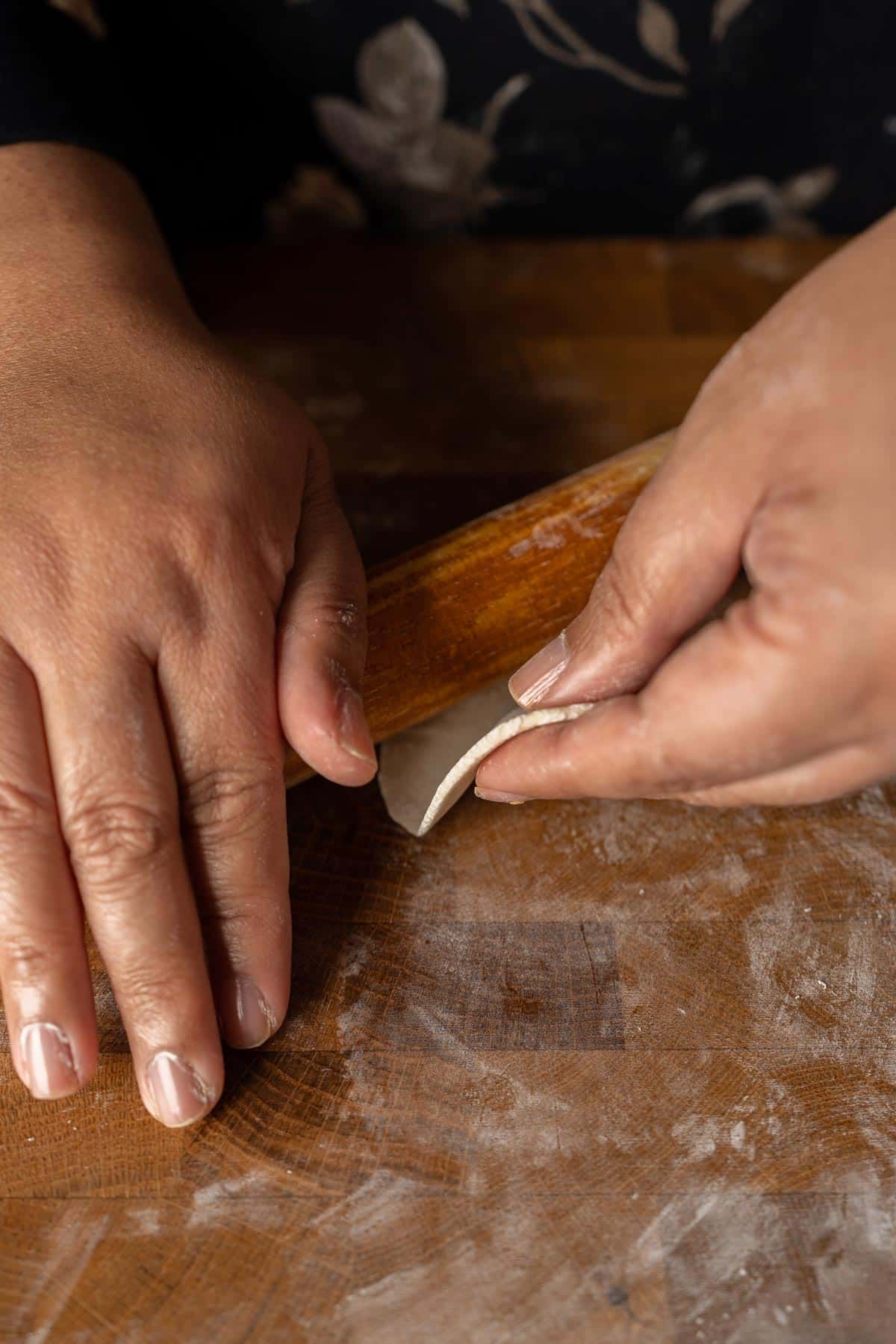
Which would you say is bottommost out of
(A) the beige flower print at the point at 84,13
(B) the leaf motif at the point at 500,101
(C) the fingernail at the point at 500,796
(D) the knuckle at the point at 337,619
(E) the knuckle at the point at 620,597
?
(C) the fingernail at the point at 500,796

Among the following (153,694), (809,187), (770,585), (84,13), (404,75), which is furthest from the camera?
(809,187)

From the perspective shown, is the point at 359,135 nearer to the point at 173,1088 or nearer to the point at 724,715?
the point at 724,715

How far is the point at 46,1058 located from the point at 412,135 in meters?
0.93

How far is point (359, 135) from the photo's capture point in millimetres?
1086

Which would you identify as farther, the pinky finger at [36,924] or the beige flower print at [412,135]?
the beige flower print at [412,135]

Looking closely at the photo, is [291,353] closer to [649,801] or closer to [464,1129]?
[649,801]

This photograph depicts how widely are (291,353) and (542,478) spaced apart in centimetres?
29

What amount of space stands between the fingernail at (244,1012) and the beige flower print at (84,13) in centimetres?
82

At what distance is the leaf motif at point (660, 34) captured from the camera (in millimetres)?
993

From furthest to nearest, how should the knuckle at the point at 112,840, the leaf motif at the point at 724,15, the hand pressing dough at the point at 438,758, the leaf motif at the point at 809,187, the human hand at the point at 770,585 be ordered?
the leaf motif at the point at 809,187, the leaf motif at the point at 724,15, the hand pressing dough at the point at 438,758, the knuckle at the point at 112,840, the human hand at the point at 770,585

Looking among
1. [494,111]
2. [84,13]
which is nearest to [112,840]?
[84,13]

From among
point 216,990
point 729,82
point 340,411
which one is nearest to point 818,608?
point 216,990

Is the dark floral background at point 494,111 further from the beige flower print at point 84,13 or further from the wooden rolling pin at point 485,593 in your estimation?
the wooden rolling pin at point 485,593

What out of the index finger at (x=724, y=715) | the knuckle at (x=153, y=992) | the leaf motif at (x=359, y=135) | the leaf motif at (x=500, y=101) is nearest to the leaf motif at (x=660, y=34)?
the leaf motif at (x=500, y=101)
